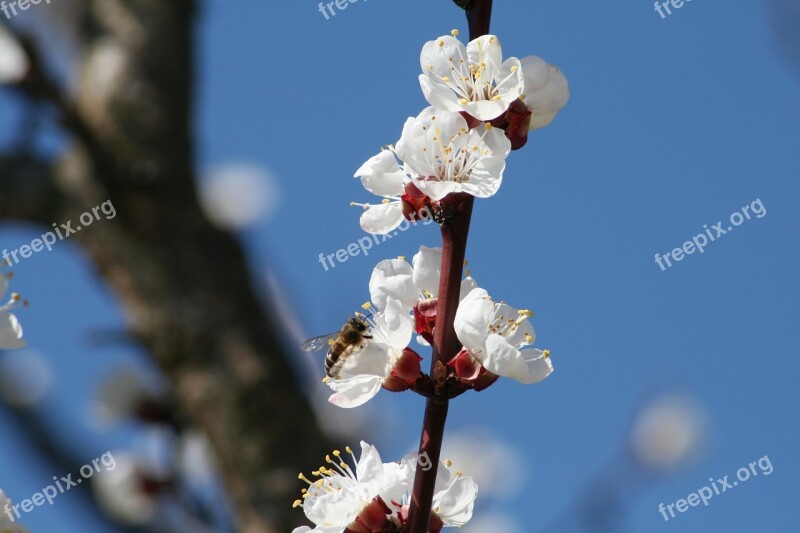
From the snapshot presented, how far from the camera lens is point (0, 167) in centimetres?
395

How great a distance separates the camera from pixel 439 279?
1103mm

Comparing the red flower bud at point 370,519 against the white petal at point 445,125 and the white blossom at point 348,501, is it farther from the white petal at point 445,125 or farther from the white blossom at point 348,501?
the white petal at point 445,125

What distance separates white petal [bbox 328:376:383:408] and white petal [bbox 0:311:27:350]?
372 mm

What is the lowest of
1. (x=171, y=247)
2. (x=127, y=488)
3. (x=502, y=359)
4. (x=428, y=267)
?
(x=127, y=488)

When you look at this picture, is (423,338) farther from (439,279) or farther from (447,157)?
(447,157)

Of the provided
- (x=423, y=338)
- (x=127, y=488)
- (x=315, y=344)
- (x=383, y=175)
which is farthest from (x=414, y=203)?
(x=127, y=488)

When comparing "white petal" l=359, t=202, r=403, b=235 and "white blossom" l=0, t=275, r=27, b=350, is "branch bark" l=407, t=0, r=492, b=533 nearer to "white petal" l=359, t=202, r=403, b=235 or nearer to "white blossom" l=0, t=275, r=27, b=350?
"white petal" l=359, t=202, r=403, b=235

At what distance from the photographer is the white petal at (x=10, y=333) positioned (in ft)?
3.84

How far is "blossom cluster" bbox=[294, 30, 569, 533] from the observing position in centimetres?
104

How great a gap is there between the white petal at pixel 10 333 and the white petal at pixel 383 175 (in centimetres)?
44

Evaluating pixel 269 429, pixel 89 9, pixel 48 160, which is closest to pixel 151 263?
pixel 48 160

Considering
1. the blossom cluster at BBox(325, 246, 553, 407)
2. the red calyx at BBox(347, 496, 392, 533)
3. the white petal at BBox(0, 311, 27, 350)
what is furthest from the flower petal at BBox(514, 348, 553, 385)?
the white petal at BBox(0, 311, 27, 350)

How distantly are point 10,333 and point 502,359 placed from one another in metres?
0.58

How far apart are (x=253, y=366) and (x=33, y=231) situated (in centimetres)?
104
